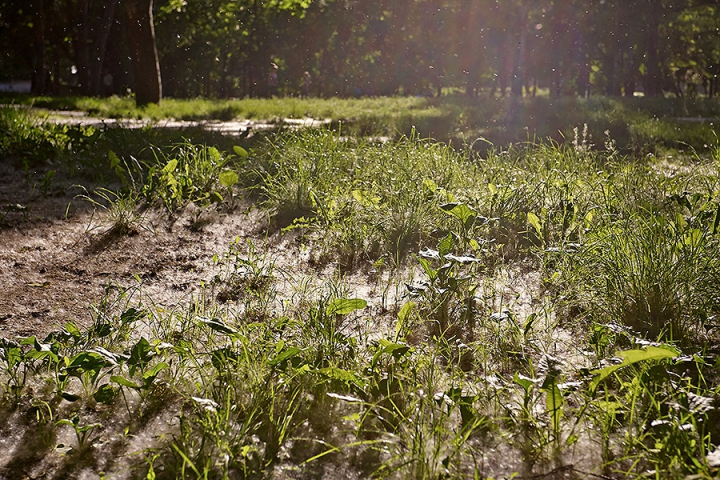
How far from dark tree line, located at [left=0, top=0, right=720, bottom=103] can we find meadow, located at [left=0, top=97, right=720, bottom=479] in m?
9.96

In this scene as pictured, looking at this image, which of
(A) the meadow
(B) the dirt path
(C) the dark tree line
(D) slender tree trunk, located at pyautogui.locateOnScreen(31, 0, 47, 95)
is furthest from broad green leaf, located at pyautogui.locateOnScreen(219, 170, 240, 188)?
(D) slender tree trunk, located at pyautogui.locateOnScreen(31, 0, 47, 95)

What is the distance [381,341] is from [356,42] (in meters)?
42.0

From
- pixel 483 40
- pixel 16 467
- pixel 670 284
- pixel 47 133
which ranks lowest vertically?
pixel 16 467

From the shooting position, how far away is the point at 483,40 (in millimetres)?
30609

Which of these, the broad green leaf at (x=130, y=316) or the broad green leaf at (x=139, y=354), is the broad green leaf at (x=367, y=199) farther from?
the broad green leaf at (x=139, y=354)

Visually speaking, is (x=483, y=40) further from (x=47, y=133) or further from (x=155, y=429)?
(x=155, y=429)

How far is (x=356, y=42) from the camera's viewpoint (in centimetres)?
4216

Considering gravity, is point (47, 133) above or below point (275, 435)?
above

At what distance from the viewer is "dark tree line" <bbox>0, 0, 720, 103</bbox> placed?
73.1ft

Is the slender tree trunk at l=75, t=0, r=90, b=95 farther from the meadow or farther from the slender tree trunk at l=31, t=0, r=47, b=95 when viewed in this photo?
the meadow

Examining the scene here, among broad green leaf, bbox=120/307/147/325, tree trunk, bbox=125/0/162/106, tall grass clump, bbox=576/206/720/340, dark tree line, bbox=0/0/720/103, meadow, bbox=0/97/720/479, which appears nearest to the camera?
meadow, bbox=0/97/720/479

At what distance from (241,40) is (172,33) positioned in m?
7.57

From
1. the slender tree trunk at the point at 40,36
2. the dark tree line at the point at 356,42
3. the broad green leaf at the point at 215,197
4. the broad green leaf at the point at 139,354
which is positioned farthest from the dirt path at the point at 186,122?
the slender tree trunk at the point at 40,36

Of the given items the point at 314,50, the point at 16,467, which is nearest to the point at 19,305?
the point at 16,467
